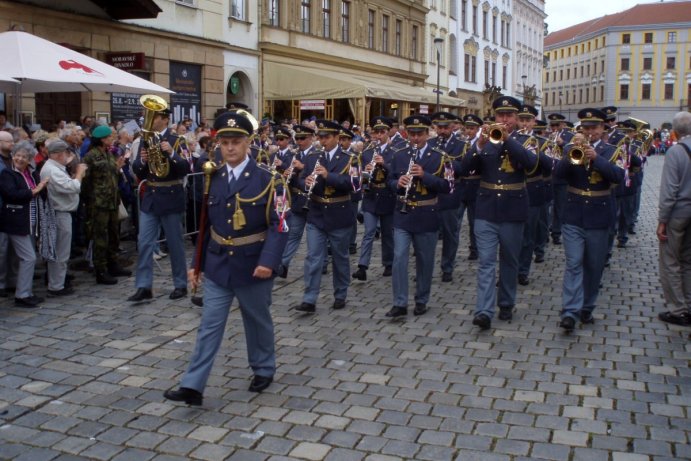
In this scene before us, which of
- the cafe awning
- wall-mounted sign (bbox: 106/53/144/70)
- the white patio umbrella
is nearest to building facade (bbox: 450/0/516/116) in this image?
the cafe awning

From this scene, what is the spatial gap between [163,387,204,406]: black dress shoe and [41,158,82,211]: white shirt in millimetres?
4248

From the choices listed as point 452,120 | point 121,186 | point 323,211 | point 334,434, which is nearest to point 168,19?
point 121,186

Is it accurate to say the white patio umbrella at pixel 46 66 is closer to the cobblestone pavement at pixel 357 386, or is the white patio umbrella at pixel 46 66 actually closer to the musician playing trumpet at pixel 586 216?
the cobblestone pavement at pixel 357 386

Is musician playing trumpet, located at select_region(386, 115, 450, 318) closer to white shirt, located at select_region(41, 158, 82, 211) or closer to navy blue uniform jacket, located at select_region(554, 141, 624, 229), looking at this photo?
navy blue uniform jacket, located at select_region(554, 141, 624, 229)

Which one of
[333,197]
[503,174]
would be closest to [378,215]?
[333,197]

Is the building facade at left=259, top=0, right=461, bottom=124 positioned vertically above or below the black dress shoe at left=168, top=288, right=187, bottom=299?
above

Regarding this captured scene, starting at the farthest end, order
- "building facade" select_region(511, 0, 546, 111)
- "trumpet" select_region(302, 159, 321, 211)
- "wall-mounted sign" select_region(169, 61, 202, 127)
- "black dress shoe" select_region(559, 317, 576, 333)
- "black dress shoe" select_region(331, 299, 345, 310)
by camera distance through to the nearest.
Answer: "building facade" select_region(511, 0, 546, 111) < "wall-mounted sign" select_region(169, 61, 202, 127) < "black dress shoe" select_region(331, 299, 345, 310) < "trumpet" select_region(302, 159, 321, 211) < "black dress shoe" select_region(559, 317, 576, 333)

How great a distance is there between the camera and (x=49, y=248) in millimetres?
8898

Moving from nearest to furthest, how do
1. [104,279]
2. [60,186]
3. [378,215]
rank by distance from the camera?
[60,186], [104,279], [378,215]

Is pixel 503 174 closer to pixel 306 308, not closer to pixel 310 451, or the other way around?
pixel 306 308

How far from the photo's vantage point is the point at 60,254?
8.99 meters

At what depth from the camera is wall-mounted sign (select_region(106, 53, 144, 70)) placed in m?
17.2

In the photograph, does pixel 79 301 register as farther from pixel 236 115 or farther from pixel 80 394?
pixel 236 115

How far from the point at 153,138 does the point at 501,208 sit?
12.9 feet
